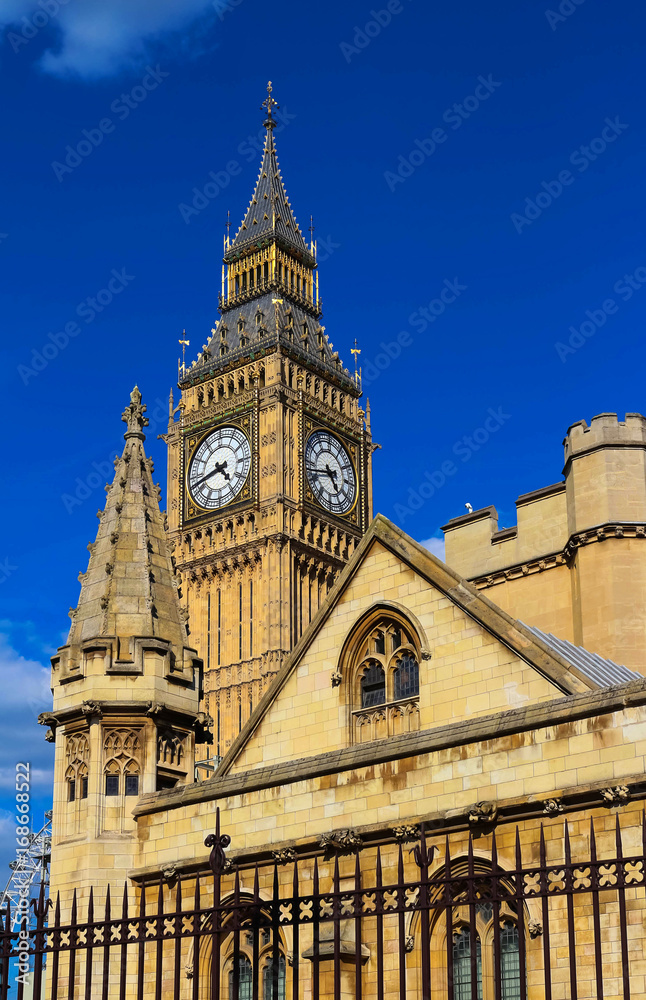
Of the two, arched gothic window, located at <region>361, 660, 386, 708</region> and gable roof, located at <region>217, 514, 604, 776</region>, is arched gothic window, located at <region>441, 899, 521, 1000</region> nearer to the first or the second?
gable roof, located at <region>217, 514, 604, 776</region>

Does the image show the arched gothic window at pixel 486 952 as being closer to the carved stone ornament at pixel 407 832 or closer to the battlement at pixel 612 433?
the carved stone ornament at pixel 407 832

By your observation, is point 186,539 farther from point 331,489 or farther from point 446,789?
point 446,789

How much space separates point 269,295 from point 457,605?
7464 centimetres

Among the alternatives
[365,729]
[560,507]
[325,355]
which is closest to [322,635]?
[365,729]

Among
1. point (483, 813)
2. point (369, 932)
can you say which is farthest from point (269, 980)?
point (483, 813)

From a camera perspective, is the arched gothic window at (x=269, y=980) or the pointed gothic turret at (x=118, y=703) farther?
the pointed gothic turret at (x=118, y=703)

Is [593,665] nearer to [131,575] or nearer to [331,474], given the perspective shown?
[131,575]

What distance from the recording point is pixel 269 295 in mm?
91250

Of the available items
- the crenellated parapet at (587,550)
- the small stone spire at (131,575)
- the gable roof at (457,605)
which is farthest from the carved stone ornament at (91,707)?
the crenellated parapet at (587,550)

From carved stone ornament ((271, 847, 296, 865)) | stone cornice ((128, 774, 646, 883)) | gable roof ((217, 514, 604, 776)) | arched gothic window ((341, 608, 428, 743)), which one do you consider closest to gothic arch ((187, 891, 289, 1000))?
stone cornice ((128, 774, 646, 883))

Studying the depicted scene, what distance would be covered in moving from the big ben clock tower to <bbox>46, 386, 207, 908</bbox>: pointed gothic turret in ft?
190

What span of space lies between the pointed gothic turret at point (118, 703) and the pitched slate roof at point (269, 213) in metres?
75.0

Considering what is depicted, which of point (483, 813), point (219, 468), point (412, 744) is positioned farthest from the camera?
point (219, 468)

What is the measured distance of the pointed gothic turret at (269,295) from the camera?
88.0 meters
